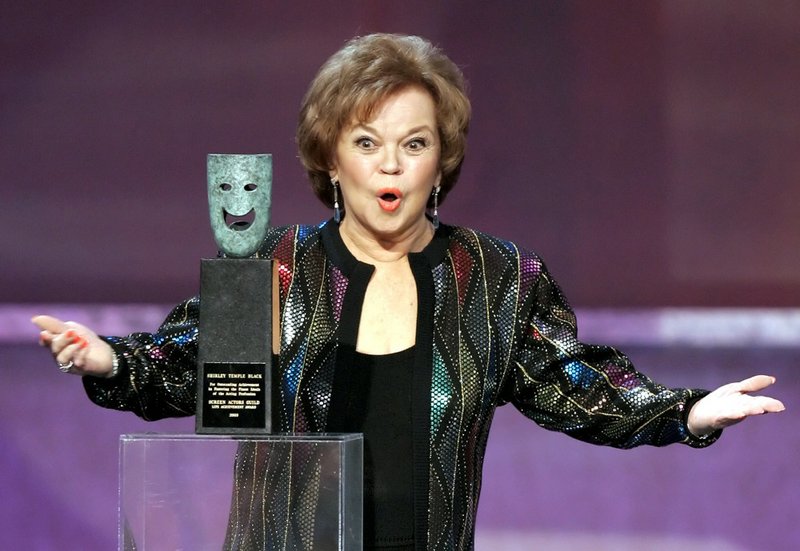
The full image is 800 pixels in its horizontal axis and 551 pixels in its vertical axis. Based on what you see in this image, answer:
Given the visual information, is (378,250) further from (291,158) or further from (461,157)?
(291,158)

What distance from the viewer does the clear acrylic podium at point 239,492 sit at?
6.36 ft

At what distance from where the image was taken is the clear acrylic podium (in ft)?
6.36

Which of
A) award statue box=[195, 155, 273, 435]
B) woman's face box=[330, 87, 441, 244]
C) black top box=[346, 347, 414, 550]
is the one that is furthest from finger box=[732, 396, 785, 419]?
award statue box=[195, 155, 273, 435]

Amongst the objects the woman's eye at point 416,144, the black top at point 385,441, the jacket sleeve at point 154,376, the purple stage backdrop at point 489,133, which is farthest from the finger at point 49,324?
the purple stage backdrop at point 489,133

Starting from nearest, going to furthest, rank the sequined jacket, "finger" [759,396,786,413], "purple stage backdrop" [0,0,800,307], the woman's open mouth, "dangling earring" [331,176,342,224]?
"finger" [759,396,786,413] → the sequined jacket → the woman's open mouth → "dangling earring" [331,176,342,224] → "purple stage backdrop" [0,0,800,307]

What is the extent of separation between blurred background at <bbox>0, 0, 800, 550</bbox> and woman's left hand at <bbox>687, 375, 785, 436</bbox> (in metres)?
1.31

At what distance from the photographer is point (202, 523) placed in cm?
198

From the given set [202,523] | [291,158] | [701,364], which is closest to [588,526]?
[701,364]

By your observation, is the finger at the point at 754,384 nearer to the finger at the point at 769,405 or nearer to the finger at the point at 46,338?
the finger at the point at 769,405

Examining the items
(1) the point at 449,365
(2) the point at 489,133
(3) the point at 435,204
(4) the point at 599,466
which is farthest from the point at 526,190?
(1) the point at 449,365

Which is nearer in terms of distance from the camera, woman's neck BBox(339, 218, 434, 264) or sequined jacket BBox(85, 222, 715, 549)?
sequined jacket BBox(85, 222, 715, 549)

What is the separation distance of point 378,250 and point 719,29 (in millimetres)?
1511

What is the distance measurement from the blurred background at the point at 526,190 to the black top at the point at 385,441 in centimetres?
138

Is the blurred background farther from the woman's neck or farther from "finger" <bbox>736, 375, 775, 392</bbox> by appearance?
"finger" <bbox>736, 375, 775, 392</bbox>
